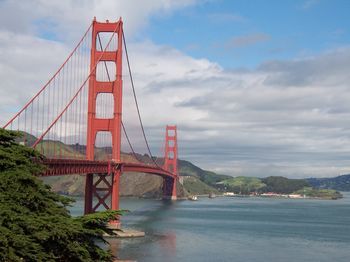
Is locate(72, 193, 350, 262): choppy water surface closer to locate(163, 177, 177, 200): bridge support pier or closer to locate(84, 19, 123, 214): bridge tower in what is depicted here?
locate(84, 19, 123, 214): bridge tower

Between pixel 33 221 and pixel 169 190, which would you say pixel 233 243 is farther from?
pixel 169 190

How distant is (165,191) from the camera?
484 ft

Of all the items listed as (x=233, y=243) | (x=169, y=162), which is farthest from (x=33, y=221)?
(x=169, y=162)

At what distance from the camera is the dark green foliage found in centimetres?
1548

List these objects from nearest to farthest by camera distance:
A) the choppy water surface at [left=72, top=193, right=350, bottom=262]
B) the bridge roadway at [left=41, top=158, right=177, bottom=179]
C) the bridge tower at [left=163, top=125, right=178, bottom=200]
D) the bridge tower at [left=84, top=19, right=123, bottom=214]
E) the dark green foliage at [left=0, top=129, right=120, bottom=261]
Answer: the dark green foliage at [left=0, top=129, right=120, bottom=261] → the bridge roadway at [left=41, top=158, right=177, bottom=179] → the choppy water surface at [left=72, top=193, right=350, bottom=262] → the bridge tower at [left=84, top=19, right=123, bottom=214] → the bridge tower at [left=163, top=125, right=178, bottom=200]

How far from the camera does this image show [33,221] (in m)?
16.2

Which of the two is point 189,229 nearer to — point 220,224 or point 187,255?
point 220,224

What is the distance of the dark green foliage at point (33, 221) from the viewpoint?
15.5 m

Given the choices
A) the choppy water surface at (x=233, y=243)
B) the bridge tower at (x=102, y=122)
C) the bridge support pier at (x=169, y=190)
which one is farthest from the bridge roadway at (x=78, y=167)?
the bridge support pier at (x=169, y=190)

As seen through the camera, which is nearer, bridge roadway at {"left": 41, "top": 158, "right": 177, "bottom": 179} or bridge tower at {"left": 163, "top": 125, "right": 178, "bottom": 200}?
bridge roadway at {"left": 41, "top": 158, "right": 177, "bottom": 179}

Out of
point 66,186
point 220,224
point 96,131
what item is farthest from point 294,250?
point 66,186

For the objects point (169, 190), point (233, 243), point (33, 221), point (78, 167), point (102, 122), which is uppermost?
point (102, 122)

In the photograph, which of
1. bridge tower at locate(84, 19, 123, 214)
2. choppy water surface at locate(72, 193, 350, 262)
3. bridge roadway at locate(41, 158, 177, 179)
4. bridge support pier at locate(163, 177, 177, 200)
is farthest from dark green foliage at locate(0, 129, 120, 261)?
bridge support pier at locate(163, 177, 177, 200)

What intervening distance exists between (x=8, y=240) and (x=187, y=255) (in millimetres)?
26744
